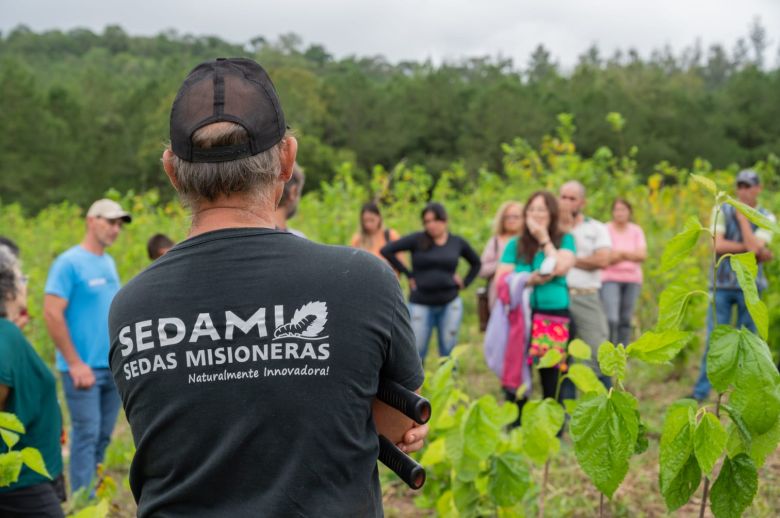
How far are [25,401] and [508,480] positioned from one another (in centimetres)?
168

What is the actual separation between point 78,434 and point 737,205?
3682 millimetres

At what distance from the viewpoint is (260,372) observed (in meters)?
1.21

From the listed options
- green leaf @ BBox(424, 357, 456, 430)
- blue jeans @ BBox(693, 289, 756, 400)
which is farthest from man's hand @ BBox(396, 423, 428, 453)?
blue jeans @ BBox(693, 289, 756, 400)

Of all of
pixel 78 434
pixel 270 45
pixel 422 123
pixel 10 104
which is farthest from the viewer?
pixel 270 45

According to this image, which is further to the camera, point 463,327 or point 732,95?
point 732,95

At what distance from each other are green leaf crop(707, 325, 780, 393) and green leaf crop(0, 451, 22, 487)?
5.45 ft

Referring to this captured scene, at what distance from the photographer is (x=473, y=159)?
116ft

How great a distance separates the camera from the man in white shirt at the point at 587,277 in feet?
16.9

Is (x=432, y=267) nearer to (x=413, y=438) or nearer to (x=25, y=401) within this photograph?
(x=25, y=401)

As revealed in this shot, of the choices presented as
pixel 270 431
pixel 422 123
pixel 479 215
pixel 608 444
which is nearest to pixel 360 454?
pixel 270 431

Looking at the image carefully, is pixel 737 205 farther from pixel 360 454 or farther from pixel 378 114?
pixel 378 114

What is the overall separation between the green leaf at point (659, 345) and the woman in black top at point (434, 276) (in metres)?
4.37

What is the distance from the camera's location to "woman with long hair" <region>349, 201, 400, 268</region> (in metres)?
6.46

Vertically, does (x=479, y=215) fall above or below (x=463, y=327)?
above
